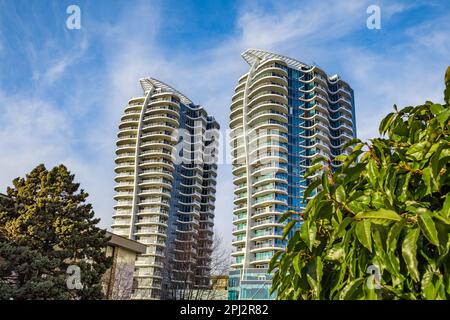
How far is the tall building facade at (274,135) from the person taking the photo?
43.1 meters

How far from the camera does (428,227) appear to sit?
62 cm

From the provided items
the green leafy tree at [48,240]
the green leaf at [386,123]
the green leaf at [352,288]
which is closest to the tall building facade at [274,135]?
the green leafy tree at [48,240]

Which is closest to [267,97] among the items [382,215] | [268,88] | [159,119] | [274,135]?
[268,88]

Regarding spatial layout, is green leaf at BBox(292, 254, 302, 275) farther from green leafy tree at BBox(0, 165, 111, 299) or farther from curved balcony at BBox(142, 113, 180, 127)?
curved balcony at BBox(142, 113, 180, 127)

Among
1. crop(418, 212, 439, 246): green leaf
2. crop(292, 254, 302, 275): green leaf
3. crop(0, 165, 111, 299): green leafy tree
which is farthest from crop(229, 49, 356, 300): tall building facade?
crop(418, 212, 439, 246): green leaf

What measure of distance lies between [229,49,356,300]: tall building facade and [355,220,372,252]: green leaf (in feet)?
132

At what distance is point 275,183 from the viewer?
43469 millimetres

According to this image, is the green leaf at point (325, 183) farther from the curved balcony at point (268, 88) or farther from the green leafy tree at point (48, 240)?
the curved balcony at point (268, 88)

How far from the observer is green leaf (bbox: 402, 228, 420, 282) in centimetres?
63

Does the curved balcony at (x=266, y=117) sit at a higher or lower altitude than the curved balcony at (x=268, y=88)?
lower

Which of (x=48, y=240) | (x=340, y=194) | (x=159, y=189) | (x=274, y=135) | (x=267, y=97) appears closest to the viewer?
(x=340, y=194)

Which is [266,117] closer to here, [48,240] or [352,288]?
[48,240]

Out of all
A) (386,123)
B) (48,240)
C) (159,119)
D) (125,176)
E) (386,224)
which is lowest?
(386,224)

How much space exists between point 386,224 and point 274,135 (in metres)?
45.3
